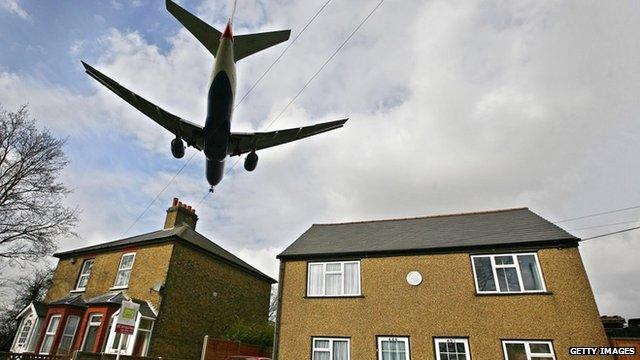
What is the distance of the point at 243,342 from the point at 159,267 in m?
5.77

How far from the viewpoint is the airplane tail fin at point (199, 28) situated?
32.7ft

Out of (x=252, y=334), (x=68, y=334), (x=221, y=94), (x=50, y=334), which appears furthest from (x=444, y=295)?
(x=50, y=334)

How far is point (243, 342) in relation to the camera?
18562 millimetres

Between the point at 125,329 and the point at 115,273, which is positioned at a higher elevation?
the point at 115,273

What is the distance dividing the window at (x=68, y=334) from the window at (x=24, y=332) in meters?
3.46

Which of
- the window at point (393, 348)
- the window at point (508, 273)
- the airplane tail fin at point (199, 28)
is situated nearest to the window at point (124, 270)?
the window at point (393, 348)

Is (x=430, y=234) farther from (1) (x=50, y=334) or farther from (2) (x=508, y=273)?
(1) (x=50, y=334)

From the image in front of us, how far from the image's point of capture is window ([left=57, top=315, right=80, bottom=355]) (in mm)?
17391

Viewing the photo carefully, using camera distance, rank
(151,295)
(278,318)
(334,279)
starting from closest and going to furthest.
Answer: (278,318), (334,279), (151,295)

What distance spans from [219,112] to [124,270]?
46.9 feet

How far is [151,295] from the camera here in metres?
17.3

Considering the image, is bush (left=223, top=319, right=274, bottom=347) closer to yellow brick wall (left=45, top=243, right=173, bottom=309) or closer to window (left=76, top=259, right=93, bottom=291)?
yellow brick wall (left=45, top=243, right=173, bottom=309)

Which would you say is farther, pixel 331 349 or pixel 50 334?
pixel 50 334

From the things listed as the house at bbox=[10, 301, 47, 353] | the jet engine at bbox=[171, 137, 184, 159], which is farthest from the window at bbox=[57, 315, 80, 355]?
the jet engine at bbox=[171, 137, 184, 159]
